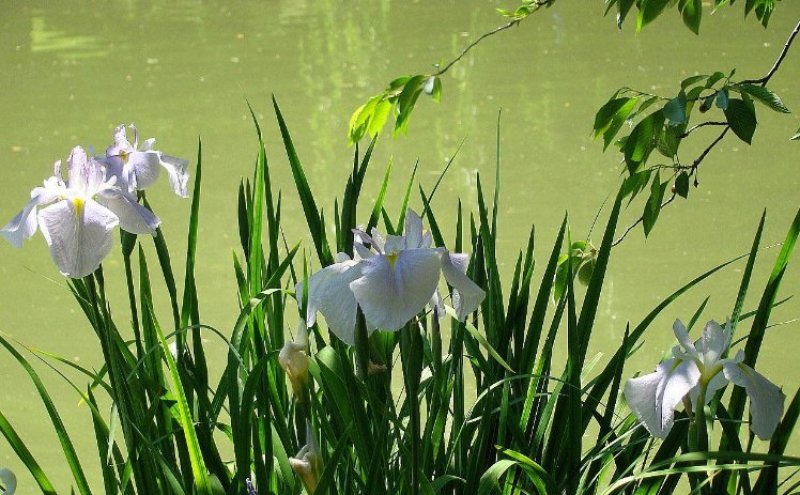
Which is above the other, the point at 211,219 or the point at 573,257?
the point at 573,257

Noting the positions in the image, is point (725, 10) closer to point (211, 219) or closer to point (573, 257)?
point (211, 219)

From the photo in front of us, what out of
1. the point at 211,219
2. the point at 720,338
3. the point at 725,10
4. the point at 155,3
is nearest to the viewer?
the point at 720,338

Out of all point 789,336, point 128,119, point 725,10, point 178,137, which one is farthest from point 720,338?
point 725,10

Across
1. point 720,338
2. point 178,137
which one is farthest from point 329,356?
point 178,137

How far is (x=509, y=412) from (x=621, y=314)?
5.00 feet

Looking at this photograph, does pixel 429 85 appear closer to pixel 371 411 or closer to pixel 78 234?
pixel 371 411

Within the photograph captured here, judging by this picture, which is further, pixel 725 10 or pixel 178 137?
pixel 725 10

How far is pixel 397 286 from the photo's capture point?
721 millimetres

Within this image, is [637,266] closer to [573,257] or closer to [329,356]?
[573,257]

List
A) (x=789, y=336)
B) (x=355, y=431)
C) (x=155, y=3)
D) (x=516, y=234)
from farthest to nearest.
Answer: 1. (x=155, y=3)
2. (x=516, y=234)
3. (x=789, y=336)
4. (x=355, y=431)

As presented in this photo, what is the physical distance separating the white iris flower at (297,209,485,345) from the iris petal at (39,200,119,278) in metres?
0.15

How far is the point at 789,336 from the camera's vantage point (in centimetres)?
234

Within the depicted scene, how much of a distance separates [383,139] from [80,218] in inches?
120

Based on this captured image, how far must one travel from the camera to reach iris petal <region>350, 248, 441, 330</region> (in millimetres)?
712
